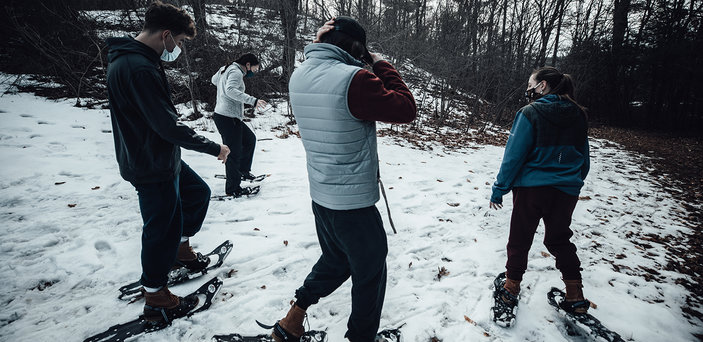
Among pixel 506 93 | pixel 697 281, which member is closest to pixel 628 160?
pixel 506 93

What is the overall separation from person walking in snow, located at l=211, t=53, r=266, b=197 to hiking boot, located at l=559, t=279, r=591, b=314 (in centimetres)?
425

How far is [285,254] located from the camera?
3145 millimetres

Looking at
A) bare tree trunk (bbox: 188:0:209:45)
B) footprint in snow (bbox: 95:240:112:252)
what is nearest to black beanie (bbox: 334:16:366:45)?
footprint in snow (bbox: 95:240:112:252)

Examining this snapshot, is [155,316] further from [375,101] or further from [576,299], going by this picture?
[576,299]

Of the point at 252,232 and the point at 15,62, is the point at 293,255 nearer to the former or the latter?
the point at 252,232

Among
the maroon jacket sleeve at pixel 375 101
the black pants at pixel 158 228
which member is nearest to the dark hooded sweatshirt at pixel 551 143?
the maroon jacket sleeve at pixel 375 101

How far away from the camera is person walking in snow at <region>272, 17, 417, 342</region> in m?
1.40

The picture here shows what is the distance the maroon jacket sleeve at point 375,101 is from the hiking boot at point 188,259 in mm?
2324

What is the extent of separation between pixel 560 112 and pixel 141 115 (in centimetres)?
309

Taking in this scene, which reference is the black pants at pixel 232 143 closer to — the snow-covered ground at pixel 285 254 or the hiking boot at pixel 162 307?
the snow-covered ground at pixel 285 254

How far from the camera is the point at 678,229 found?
14.8ft

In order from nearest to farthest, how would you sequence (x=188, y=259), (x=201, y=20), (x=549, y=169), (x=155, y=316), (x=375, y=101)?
(x=375, y=101) → (x=155, y=316) → (x=549, y=169) → (x=188, y=259) → (x=201, y=20)

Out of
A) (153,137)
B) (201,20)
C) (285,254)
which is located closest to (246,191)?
(285,254)

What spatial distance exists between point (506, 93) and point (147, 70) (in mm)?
14355
